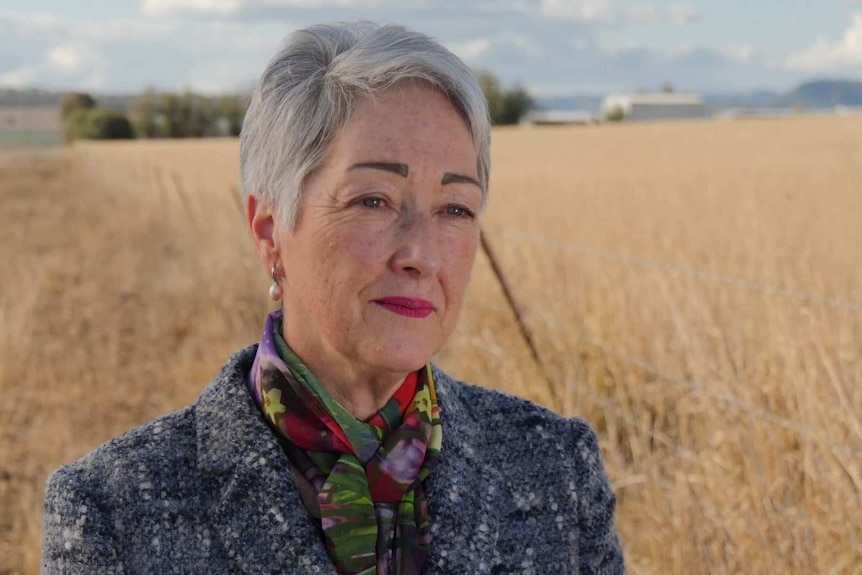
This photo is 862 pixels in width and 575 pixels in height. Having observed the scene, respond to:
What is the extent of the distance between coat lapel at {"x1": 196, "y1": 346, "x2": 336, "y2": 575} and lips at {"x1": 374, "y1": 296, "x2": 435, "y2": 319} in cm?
25

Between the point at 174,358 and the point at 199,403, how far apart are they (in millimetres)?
5505

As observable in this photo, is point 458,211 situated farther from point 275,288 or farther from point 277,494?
point 277,494

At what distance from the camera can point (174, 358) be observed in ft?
22.5

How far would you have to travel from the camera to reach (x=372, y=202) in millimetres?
1431

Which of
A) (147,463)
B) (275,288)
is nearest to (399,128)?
(275,288)

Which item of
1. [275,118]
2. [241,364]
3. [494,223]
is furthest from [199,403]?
[494,223]

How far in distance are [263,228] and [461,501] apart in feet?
1.64

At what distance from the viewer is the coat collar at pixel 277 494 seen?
140cm

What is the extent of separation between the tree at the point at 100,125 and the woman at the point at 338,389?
72925 millimetres

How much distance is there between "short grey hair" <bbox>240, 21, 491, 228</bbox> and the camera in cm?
143

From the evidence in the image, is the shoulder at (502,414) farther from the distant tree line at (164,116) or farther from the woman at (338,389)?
the distant tree line at (164,116)

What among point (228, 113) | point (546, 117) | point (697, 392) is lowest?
point (228, 113)

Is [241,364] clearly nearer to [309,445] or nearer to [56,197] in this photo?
[309,445]

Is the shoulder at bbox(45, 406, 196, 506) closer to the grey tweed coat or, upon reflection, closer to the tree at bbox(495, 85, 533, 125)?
the grey tweed coat
